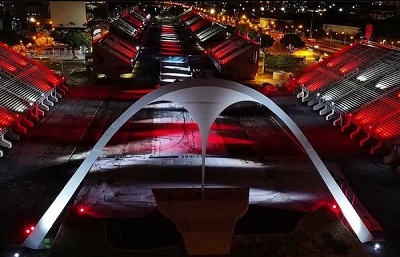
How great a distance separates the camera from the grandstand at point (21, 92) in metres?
33.0

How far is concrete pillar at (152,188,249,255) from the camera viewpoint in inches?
695

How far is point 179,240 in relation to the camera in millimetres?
18844

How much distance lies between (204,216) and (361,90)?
91.6ft

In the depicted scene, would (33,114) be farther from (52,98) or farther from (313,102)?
(313,102)

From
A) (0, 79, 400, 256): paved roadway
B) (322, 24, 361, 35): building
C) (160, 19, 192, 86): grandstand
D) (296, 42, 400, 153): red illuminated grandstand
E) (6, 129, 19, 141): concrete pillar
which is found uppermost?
(322, 24, 361, 35): building

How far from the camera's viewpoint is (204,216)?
17984 mm

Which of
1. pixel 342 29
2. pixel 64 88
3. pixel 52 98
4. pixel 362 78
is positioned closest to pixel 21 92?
pixel 52 98

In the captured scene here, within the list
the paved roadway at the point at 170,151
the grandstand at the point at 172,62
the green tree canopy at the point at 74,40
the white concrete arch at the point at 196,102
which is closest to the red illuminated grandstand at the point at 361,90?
the paved roadway at the point at 170,151

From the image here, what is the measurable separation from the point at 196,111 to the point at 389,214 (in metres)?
12.2

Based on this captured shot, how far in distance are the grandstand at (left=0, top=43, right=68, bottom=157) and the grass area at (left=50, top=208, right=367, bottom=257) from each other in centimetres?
1295

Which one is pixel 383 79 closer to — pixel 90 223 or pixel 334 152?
pixel 334 152

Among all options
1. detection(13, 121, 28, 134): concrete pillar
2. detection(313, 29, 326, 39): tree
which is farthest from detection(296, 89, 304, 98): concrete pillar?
detection(313, 29, 326, 39): tree

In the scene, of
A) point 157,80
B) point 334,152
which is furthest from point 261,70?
point 334,152

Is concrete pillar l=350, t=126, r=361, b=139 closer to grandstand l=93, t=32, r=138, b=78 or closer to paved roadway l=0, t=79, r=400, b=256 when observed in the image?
paved roadway l=0, t=79, r=400, b=256
